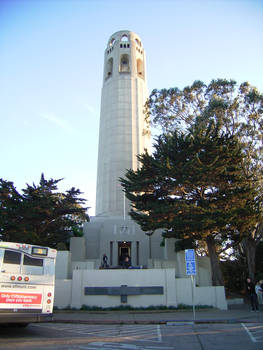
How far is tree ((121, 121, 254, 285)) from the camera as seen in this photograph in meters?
19.2

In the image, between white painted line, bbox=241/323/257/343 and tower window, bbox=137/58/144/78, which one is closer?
white painted line, bbox=241/323/257/343

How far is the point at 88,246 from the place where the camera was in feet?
104

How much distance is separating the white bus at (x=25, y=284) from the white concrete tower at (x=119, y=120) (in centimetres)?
2549

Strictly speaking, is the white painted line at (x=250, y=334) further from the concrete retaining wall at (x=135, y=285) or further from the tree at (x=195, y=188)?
the tree at (x=195, y=188)

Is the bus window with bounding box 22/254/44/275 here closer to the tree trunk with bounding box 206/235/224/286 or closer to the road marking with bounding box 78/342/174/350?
the road marking with bounding box 78/342/174/350

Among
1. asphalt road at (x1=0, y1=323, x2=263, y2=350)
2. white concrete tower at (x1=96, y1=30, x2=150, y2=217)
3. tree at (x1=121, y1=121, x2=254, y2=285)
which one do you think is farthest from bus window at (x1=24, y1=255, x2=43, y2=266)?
white concrete tower at (x1=96, y1=30, x2=150, y2=217)

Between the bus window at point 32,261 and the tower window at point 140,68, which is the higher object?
the tower window at point 140,68

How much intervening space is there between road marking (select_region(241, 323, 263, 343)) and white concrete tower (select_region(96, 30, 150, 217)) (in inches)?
970

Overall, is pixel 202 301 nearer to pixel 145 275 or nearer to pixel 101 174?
pixel 145 275

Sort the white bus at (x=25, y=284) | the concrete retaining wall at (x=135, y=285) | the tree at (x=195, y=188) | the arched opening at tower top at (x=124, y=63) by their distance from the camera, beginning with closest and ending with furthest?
the white bus at (x=25, y=284)
the concrete retaining wall at (x=135, y=285)
the tree at (x=195, y=188)
the arched opening at tower top at (x=124, y=63)

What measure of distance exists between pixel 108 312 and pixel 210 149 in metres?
12.2

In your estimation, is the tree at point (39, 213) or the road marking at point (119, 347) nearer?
the road marking at point (119, 347)

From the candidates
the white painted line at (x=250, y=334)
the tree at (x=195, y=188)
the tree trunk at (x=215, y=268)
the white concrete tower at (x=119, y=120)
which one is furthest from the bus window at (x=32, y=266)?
the white concrete tower at (x=119, y=120)

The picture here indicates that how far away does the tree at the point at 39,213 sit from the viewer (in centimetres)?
2277
